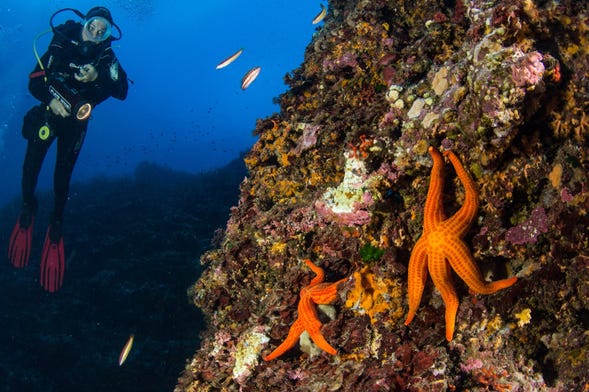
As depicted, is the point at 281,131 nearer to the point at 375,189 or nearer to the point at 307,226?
the point at 307,226

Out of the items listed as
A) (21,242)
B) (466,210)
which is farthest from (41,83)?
(466,210)

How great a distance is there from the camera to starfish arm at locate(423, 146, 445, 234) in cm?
298

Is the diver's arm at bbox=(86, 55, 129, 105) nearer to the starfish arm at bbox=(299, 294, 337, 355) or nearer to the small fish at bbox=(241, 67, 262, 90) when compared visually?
the small fish at bbox=(241, 67, 262, 90)

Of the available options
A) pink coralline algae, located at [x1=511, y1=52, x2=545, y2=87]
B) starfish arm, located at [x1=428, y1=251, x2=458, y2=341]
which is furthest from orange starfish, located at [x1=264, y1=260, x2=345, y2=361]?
pink coralline algae, located at [x1=511, y1=52, x2=545, y2=87]

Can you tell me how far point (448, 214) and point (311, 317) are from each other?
1.63m

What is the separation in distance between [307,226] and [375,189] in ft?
3.81

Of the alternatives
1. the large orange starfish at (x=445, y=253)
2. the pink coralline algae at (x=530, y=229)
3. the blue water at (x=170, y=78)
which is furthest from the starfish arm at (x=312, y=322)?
the blue water at (x=170, y=78)

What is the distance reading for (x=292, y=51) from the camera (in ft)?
515

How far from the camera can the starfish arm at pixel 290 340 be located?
3.85 m

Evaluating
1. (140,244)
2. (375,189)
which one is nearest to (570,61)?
(375,189)

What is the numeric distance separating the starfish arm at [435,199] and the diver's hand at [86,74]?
989 cm

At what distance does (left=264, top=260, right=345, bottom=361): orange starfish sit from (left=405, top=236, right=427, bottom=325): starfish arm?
2.91ft

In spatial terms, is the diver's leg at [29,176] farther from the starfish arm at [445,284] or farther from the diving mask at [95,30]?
the starfish arm at [445,284]

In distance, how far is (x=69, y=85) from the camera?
10086 millimetres
